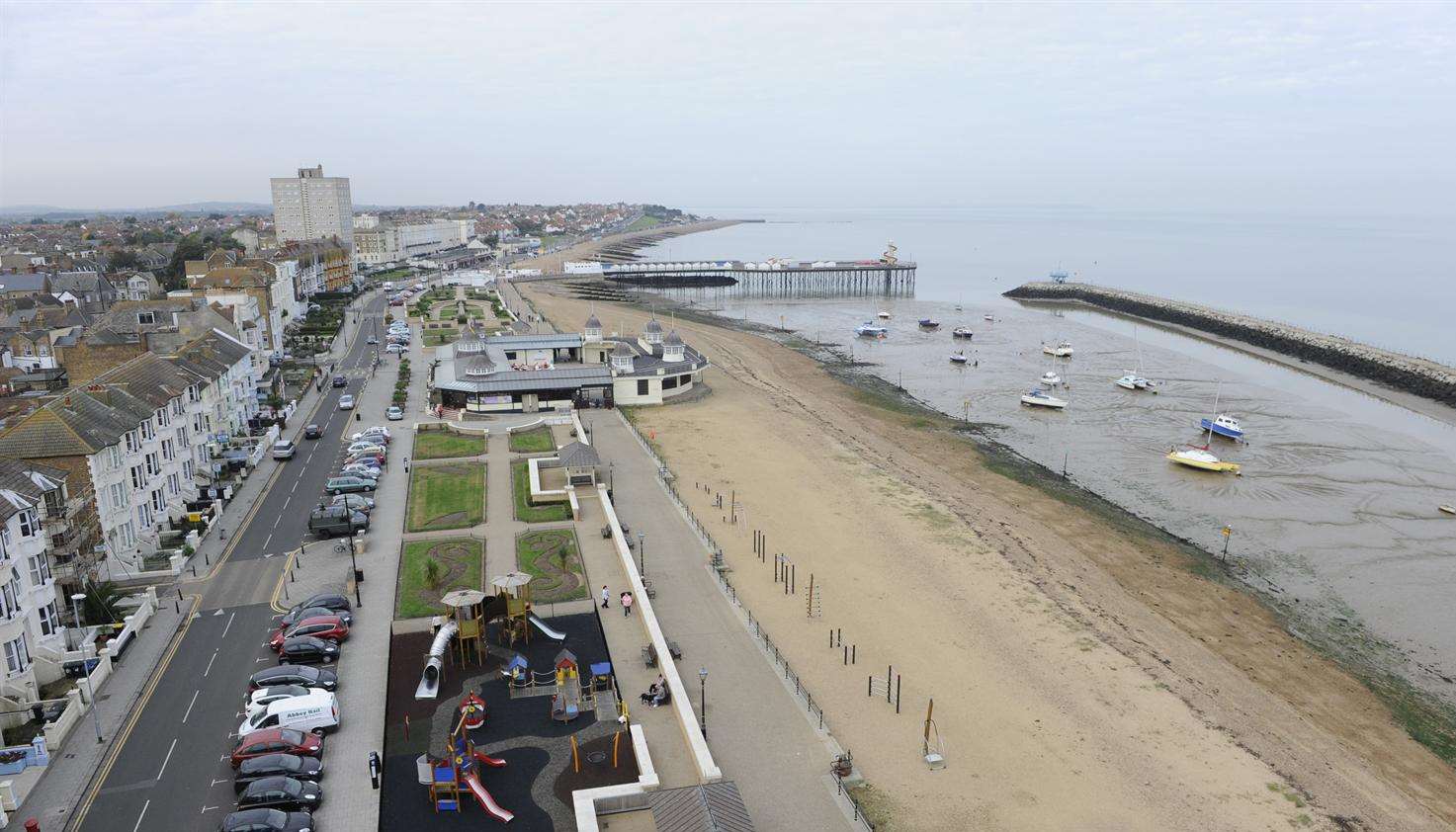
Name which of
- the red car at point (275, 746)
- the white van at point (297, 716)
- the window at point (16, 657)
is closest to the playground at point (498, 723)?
the white van at point (297, 716)

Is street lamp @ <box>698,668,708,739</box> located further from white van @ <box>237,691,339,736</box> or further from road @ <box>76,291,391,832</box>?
road @ <box>76,291,391,832</box>

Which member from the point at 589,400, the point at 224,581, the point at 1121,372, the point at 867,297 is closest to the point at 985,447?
the point at 589,400

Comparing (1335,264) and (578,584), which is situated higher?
(1335,264)

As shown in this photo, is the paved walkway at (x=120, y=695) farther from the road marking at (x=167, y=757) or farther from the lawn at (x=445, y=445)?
the lawn at (x=445, y=445)

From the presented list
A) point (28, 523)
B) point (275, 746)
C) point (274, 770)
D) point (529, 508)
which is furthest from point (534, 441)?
point (274, 770)

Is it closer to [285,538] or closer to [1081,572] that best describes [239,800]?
[285,538]

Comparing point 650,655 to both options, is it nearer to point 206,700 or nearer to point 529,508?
point 206,700

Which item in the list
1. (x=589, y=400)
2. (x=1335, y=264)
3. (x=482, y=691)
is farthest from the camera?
(x=1335, y=264)
